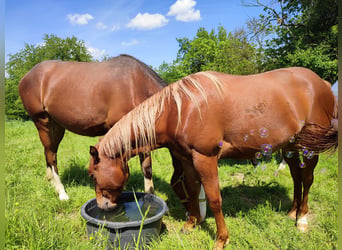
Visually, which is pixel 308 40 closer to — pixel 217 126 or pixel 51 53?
pixel 217 126

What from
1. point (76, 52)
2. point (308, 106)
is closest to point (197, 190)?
point (308, 106)

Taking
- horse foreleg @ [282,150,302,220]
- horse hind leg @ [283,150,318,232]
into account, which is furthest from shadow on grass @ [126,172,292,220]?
horse hind leg @ [283,150,318,232]

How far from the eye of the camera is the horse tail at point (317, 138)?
2.37 m

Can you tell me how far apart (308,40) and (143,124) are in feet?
18.0

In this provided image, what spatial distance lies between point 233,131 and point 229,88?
46 centimetres

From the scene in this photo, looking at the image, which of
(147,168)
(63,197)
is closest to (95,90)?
(147,168)

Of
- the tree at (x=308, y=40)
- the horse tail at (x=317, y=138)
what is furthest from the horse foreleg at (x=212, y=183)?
the tree at (x=308, y=40)

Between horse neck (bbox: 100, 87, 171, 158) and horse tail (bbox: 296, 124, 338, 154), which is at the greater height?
horse neck (bbox: 100, 87, 171, 158)

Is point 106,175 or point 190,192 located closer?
point 106,175

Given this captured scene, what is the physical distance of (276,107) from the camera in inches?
94.0

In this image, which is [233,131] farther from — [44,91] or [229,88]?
[44,91]

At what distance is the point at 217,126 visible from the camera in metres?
2.33

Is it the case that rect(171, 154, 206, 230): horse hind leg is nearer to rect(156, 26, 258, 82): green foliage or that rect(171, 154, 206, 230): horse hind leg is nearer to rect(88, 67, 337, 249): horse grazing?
rect(88, 67, 337, 249): horse grazing

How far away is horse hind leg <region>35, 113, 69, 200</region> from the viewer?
383 centimetres
